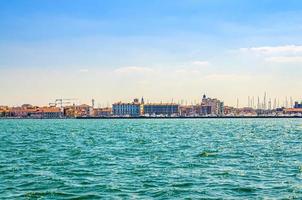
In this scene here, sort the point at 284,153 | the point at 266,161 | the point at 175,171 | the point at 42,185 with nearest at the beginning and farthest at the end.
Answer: the point at 42,185 → the point at 175,171 → the point at 266,161 → the point at 284,153

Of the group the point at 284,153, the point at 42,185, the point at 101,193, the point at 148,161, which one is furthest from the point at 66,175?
the point at 284,153

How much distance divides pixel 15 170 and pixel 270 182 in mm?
15956

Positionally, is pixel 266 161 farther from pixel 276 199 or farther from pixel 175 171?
pixel 276 199

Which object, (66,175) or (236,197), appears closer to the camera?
(236,197)

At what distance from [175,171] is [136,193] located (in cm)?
791

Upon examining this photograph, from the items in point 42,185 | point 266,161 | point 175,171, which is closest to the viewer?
point 42,185

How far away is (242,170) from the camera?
3111cm

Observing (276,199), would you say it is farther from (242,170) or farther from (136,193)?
(242,170)

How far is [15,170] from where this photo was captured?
3161cm

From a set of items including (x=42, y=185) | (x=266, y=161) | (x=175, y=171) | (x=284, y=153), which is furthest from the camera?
(x=284, y=153)

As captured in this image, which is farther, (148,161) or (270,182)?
(148,161)

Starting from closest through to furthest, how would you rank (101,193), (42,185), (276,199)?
1. (276,199)
2. (101,193)
3. (42,185)

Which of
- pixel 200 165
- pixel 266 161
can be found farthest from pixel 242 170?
pixel 266 161

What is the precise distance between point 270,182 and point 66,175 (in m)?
11.6
